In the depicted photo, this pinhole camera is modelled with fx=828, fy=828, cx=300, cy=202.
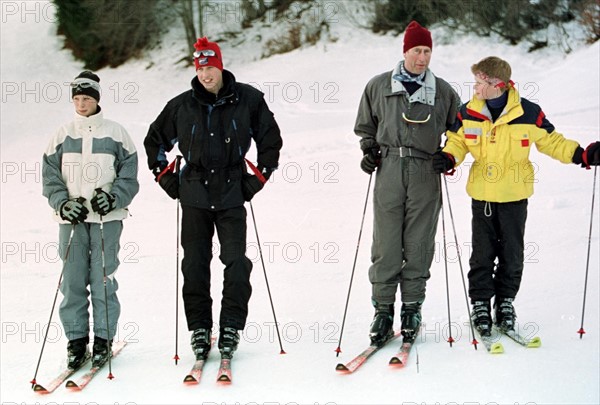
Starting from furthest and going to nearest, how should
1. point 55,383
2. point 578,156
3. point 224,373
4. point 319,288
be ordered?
point 319,288 → point 578,156 → point 55,383 → point 224,373

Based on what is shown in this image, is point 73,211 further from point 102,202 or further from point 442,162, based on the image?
point 442,162

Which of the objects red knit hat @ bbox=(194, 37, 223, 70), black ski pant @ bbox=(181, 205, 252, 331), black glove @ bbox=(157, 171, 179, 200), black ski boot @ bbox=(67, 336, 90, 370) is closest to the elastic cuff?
black ski pant @ bbox=(181, 205, 252, 331)

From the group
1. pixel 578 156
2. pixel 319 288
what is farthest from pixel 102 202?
pixel 578 156

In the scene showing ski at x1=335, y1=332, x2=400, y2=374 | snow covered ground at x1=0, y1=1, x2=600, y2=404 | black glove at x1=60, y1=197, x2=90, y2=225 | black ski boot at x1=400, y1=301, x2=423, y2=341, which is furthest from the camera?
black ski boot at x1=400, y1=301, x2=423, y2=341

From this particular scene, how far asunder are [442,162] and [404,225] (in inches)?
18.2

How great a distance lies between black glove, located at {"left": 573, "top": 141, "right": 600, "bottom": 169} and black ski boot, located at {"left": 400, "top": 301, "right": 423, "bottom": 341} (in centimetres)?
126

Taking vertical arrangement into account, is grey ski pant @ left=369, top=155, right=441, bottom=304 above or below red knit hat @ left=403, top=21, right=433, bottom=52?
below

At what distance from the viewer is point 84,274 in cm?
486

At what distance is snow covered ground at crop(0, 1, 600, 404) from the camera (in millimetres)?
4414

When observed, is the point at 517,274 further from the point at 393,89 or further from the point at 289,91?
the point at 289,91

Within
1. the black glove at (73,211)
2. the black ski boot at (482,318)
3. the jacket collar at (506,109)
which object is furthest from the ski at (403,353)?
the black glove at (73,211)

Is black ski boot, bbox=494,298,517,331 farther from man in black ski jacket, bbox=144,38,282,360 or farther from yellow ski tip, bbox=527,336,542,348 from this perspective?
man in black ski jacket, bbox=144,38,282,360

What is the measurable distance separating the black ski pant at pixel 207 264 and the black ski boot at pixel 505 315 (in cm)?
155

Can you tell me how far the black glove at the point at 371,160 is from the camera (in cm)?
485
